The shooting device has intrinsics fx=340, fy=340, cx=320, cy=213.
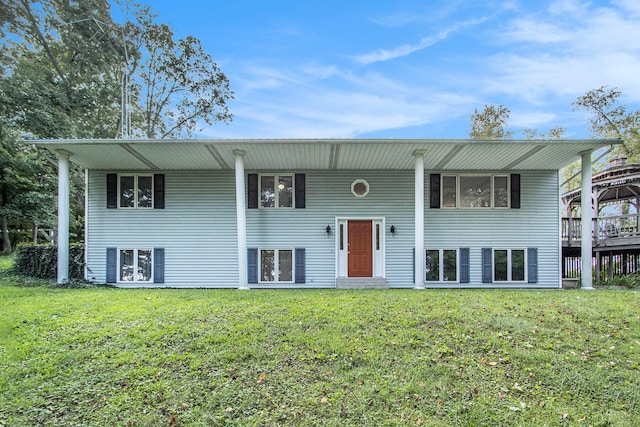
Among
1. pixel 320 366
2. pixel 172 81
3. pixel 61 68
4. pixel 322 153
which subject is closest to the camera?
pixel 320 366

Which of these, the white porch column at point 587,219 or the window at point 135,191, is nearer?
the white porch column at point 587,219

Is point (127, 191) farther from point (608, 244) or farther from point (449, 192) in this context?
point (608, 244)

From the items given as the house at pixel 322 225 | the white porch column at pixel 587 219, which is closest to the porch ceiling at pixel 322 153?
the house at pixel 322 225

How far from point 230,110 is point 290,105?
333cm

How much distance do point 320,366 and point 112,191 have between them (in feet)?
29.5

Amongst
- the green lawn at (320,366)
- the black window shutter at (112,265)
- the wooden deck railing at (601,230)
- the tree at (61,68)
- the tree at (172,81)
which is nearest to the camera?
the green lawn at (320,366)

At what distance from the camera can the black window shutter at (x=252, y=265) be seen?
9906 millimetres

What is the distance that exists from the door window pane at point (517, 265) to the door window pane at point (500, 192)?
1.42 metres

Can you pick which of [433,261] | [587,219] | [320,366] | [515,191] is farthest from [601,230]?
[320,366]

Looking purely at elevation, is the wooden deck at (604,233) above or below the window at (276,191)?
below

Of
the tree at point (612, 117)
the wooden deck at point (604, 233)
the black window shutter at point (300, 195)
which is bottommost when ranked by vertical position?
the wooden deck at point (604, 233)

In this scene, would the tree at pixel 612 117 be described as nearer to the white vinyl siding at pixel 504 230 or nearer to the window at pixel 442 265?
the white vinyl siding at pixel 504 230

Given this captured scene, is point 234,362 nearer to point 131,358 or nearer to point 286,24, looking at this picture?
point 131,358

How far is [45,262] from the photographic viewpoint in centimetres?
989
